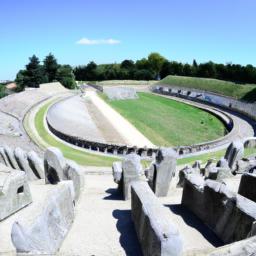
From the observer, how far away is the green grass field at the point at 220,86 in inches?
1892

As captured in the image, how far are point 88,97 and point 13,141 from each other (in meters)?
31.3

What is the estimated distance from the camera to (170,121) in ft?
130

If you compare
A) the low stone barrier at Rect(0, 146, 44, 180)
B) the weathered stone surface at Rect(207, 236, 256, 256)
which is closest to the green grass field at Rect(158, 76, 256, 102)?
the low stone barrier at Rect(0, 146, 44, 180)

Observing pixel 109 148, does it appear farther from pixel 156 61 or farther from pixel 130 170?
pixel 156 61

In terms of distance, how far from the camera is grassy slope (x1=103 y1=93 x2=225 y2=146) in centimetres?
3286

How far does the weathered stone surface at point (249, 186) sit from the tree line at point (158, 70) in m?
52.4

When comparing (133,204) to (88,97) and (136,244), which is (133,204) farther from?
(88,97)

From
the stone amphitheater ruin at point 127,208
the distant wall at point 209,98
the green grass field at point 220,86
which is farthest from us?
the green grass field at point 220,86

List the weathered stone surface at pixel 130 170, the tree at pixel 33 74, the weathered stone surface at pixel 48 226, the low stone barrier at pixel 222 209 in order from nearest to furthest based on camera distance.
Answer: the weathered stone surface at pixel 48 226
the low stone barrier at pixel 222 209
the weathered stone surface at pixel 130 170
the tree at pixel 33 74

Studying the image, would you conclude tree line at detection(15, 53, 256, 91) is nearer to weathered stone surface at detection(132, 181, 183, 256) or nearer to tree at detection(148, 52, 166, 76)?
tree at detection(148, 52, 166, 76)

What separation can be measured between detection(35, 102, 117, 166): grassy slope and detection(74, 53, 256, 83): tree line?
131ft

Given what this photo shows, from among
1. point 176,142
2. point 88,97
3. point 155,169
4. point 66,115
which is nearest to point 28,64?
point 88,97

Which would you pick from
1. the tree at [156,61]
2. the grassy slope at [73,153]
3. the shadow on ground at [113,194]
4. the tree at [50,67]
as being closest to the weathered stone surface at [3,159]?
the shadow on ground at [113,194]

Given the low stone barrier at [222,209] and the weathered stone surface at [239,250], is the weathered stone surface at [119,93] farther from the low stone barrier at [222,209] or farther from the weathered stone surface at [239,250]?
the weathered stone surface at [239,250]
